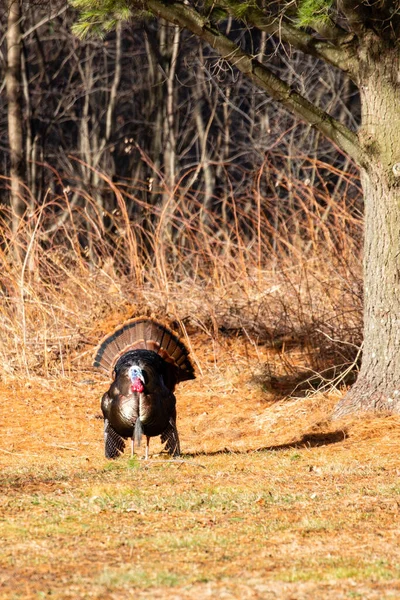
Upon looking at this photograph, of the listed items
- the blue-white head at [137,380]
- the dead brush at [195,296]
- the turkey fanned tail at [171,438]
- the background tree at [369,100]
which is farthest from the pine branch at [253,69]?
the dead brush at [195,296]

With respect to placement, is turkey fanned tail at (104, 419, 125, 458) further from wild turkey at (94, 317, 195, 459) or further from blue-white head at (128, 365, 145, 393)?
blue-white head at (128, 365, 145, 393)

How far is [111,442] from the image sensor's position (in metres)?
8.18

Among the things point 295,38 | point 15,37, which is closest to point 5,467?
point 295,38

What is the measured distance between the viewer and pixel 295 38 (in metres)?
8.38

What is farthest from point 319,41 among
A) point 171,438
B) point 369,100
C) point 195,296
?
point 195,296

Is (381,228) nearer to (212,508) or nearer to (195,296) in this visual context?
(212,508)

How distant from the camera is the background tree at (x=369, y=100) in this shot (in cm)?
813

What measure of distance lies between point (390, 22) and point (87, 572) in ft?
17.2

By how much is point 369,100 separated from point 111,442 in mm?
3425

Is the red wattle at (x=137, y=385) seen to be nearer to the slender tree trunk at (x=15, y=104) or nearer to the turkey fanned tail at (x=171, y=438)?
the turkey fanned tail at (x=171, y=438)

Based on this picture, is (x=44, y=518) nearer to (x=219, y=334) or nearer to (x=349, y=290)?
(x=349, y=290)

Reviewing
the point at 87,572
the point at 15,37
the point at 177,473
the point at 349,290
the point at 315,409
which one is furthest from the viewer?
the point at 15,37

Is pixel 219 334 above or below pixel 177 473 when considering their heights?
above

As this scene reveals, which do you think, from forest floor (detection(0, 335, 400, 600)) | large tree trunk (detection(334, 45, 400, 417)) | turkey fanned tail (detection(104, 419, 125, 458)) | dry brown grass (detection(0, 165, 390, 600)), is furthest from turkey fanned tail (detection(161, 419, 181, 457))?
large tree trunk (detection(334, 45, 400, 417))
